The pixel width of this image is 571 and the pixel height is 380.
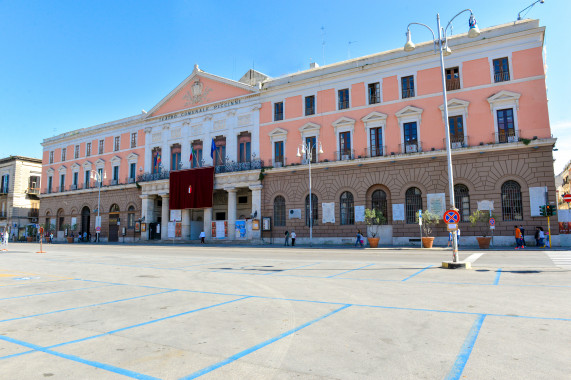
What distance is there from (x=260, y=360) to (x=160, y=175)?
42.5 metres

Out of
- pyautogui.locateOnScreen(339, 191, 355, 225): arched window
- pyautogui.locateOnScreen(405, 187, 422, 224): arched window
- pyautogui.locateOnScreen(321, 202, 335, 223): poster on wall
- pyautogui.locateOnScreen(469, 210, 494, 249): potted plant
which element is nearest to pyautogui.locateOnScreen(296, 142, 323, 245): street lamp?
pyautogui.locateOnScreen(321, 202, 335, 223): poster on wall

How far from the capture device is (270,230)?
36.3 meters

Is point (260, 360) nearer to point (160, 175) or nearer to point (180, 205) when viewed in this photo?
point (180, 205)

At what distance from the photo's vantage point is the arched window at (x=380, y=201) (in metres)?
31.6

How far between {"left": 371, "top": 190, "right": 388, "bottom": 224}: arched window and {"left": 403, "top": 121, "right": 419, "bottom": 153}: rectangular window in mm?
4076

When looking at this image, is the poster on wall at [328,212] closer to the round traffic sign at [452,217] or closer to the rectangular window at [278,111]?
the rectangular window at [278,111]

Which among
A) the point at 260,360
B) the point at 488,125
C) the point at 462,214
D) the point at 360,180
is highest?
the point at 488,125

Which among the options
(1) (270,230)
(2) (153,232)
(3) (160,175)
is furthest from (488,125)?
(2) (153,232)

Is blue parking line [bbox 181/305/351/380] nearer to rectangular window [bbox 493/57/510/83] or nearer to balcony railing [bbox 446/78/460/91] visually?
balcony railing [bbox 446/78/460/91]

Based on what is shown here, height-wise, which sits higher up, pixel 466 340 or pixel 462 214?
pixel 462 214

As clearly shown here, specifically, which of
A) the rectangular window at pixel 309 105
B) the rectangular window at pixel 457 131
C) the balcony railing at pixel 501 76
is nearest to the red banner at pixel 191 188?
the rectangular window at pixel 309 105

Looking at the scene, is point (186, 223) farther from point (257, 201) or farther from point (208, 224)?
point (257, 201)

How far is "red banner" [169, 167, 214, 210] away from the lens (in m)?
39.9

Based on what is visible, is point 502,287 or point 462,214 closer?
point 502,287
